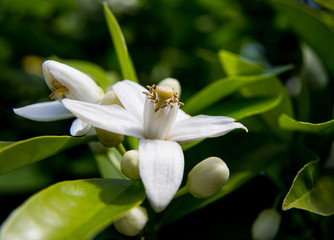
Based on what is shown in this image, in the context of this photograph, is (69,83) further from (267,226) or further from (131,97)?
(267,226)

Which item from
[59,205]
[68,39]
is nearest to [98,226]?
[59,205]

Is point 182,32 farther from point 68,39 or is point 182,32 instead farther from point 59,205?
point 59,205

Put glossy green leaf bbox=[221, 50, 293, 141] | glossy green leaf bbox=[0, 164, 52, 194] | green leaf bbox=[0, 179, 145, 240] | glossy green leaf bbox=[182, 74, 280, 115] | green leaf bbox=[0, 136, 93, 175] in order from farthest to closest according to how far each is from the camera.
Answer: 1. glossy green leaf bbox=[0, 164, 52, 194]
2. glossy green leaf bbox=[221, 50, 293, 141]
3. glossy green leaf bbox=[182, 74, 280, 115]
4. green leaf bbox=[0, 136, 93, 175]
5. green leaf bbox=[0, 179, 145, 240]

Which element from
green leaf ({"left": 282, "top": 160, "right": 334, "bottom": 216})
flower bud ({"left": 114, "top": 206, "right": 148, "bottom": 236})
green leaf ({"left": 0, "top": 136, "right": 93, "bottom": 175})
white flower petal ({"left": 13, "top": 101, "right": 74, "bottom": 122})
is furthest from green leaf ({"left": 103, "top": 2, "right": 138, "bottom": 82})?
green leaf ({"left": 282, "top": 160, "right": 334, "bottom": 216})

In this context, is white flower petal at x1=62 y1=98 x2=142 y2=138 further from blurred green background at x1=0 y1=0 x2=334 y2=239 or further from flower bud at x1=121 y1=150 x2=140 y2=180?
blurred green background at x1=0 y1=0 x2=334 y2=239

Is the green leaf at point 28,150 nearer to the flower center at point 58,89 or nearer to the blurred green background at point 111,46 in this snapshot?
the flower center at point 58,89

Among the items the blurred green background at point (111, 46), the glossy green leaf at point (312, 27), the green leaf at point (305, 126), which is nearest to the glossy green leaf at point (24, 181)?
the blurred green background at point (111, 46)
